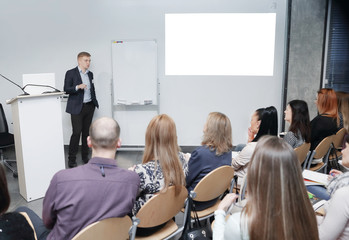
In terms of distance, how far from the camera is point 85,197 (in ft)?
4.41

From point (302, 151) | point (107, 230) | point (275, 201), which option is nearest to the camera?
point (275, 201)

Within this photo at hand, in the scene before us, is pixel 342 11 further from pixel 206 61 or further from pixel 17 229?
pixel 17 229

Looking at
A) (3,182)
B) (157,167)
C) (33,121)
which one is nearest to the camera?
(3,182)

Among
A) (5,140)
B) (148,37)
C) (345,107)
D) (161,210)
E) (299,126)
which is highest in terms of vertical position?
(148,37)

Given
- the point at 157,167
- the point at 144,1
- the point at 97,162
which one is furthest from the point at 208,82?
the point at 97,162

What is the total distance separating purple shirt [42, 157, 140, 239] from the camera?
1.35m

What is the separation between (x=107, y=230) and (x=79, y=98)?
3302 millimetres

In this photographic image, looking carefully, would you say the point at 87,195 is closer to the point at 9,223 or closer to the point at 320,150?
the point at 9,223

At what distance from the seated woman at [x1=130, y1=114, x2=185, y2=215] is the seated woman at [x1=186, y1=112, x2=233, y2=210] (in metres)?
0.29

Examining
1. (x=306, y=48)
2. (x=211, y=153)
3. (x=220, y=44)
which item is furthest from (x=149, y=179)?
(x=306, y=48)

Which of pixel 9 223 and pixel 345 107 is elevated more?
pixel 345 107

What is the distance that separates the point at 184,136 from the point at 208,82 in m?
1.03

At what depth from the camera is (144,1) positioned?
15.1 feet

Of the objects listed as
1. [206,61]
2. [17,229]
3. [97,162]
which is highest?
[206,61]
